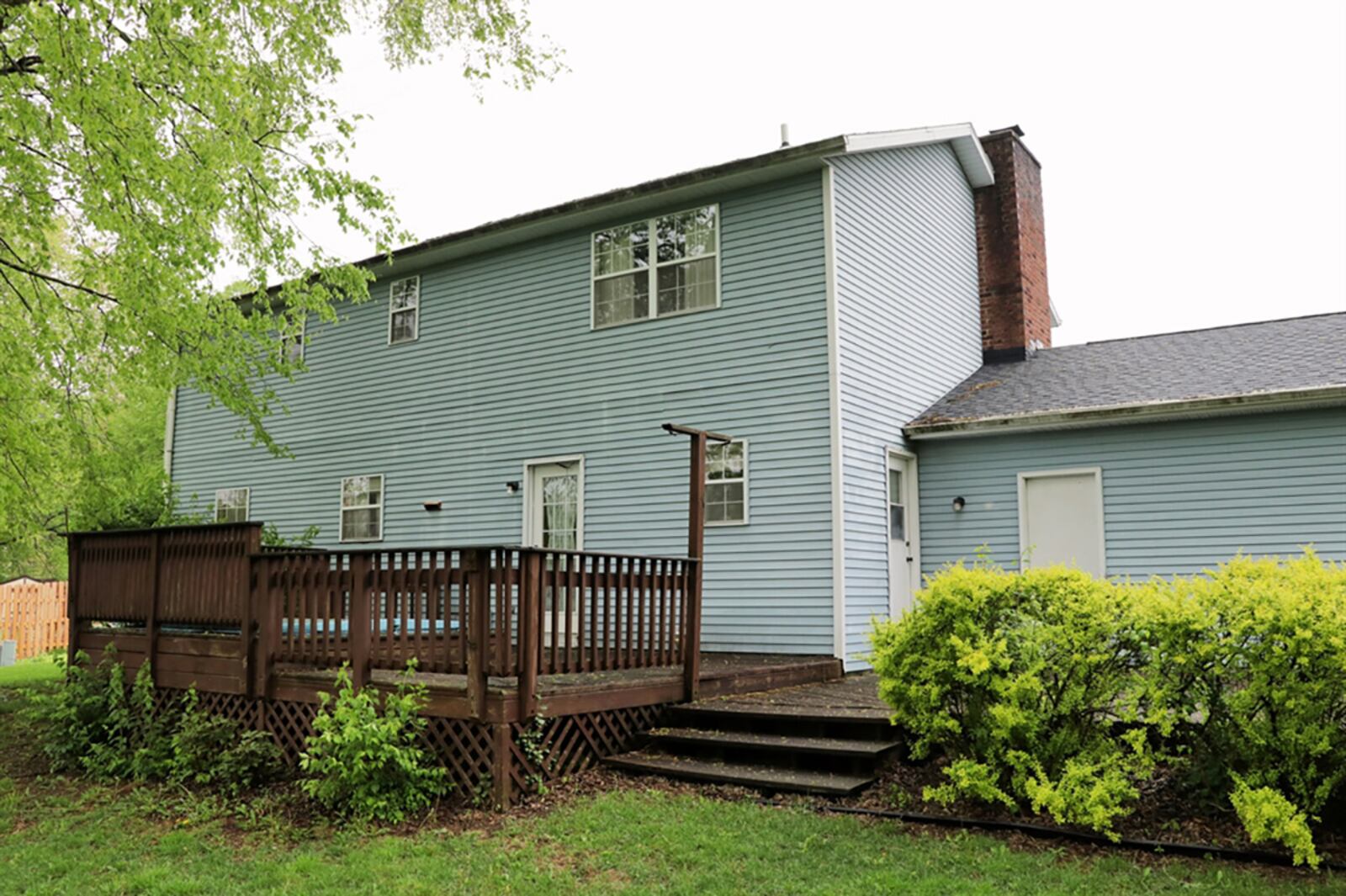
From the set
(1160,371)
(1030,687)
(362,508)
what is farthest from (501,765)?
(362,508)

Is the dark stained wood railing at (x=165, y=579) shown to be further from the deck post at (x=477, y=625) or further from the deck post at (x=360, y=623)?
the deck post at (x=477, y=625)

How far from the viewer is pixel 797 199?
1048 centimetres

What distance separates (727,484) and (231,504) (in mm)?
9239

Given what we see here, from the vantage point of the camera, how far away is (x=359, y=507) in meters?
14.1

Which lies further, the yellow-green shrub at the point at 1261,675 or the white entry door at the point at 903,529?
the white entry door at the point at 903,529

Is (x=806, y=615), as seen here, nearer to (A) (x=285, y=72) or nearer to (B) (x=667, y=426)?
(B) (x=667, y=426)

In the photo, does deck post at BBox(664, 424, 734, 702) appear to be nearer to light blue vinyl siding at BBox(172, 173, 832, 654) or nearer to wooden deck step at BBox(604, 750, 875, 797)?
wooden deck step at BBox(604, 750, 875, 797)

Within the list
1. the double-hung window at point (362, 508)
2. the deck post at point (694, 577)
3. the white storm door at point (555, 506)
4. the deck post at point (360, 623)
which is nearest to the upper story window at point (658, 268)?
the white storm door at point (555, 506)

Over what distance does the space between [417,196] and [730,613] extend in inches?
1007

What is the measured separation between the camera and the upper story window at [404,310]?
45.2 feet

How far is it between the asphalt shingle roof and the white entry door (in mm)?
549

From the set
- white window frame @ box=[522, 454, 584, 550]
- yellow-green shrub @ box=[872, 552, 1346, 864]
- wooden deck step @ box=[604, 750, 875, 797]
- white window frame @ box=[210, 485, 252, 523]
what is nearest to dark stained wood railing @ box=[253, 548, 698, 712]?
wooden deck step @ box=[604, 750, 875, 797]

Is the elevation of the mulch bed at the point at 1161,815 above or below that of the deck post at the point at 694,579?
below

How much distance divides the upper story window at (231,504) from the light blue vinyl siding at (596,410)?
24 cm
